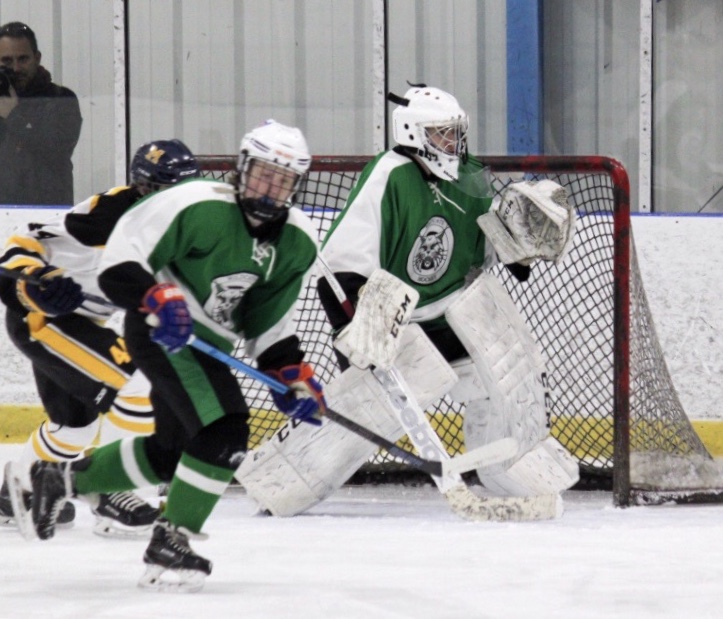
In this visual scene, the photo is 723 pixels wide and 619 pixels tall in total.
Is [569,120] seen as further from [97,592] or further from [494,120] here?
[97,592]

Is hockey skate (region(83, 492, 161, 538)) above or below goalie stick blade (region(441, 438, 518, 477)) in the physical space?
below

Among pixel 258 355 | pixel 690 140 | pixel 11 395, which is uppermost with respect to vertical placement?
pixel 690 140

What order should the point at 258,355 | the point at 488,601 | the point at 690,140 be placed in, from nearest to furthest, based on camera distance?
the point at 488,601, the point at 258,355, the point at 690,140

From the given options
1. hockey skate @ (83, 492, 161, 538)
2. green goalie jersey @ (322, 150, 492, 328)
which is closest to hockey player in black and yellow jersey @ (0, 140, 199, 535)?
hockey skate @ (83, 492, 161, 538)

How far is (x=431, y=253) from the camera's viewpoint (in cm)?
388

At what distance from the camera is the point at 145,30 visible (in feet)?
17.8

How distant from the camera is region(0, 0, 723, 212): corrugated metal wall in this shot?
17.2 feet

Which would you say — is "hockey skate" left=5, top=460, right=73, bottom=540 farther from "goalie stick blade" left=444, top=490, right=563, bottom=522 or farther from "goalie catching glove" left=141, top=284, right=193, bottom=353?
"goalie stick blade" left=444, top=490, right=563, bottom=522

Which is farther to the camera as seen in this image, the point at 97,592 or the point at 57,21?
the point at 57,21

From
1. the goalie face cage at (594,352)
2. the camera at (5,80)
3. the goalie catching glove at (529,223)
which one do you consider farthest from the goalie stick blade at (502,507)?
the camera at (5,80)

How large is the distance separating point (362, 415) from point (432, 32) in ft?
6.33

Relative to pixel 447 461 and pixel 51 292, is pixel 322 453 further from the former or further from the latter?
pixel 51 292

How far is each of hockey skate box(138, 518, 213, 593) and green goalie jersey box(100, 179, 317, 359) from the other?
383 mm

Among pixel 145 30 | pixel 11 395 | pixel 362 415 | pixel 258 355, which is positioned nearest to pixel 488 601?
pixel 258 355
